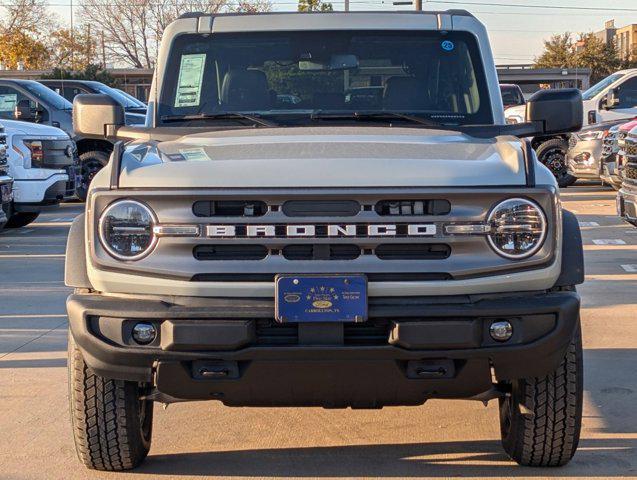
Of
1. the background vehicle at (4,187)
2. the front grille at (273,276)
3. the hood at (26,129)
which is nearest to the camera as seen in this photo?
the front grille at (273,276)

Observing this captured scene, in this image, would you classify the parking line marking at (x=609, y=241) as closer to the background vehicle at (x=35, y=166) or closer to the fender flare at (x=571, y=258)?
the background vehicle at (x=35, y=166)

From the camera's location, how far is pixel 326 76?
Answer: 5977mm

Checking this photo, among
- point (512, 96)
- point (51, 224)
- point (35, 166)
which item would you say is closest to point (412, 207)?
point (35, 166)

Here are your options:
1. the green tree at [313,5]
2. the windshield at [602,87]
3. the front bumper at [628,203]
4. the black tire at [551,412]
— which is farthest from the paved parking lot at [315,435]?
the green tree at [313,5]

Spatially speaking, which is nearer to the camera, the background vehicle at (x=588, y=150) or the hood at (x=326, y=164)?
the hood at (x=326, y=164)

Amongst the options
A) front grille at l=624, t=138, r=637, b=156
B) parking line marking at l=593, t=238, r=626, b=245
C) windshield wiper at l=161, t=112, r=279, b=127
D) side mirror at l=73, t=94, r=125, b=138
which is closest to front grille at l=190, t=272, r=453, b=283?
windshield wiper at l=161, t=112, r=279, b=127

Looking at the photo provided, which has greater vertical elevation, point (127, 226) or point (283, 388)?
point (127, 226)

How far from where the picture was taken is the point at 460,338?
4219 mm

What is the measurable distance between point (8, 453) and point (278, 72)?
2.25m

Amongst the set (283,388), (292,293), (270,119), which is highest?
(270,119)

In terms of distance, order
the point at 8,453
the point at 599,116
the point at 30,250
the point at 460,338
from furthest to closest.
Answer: the point at 599,116 < the point at 30,250 < the point at 8,453 < the point at 460,338

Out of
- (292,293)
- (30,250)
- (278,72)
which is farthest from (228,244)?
(30,250)

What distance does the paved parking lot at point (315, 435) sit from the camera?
16.4ft

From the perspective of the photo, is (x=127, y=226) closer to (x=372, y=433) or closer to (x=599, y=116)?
(x=372, y=433)
